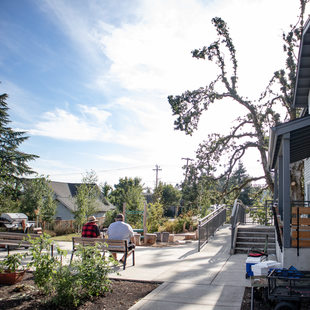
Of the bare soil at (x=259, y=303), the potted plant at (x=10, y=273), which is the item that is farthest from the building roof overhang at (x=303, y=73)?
the potted plant at (x=10, y=273)

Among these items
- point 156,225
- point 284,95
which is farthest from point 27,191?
point 284,95

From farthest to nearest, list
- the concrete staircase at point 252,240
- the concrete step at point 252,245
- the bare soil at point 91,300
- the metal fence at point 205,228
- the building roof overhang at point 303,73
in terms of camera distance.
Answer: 1. the metal fence at point 205,228
2. the concrete step at point 252,245
3. the concrete staircase at point 252,240
4. the building roof overhang at point 303,73
5. the bare soil at point 91,300

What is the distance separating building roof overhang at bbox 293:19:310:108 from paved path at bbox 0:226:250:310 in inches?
272

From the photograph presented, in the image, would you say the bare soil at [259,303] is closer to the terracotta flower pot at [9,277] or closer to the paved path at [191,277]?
the paved path at [191,277]

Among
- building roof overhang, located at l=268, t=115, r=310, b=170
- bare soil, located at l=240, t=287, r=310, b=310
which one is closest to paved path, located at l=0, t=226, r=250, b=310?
bare soil, located at l=240, t=287, r=310, b=310

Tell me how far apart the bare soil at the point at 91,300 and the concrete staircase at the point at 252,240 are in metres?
6.08

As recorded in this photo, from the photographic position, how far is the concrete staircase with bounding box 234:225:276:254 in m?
12.5

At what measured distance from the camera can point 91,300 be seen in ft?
20.5

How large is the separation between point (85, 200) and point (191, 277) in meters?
14.0

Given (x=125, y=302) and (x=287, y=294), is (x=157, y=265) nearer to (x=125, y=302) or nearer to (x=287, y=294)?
(x=125, y=302)

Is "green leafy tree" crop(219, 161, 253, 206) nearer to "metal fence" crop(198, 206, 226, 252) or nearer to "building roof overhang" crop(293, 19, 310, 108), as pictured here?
"metal fence" crop(198, 206, 226, 252)

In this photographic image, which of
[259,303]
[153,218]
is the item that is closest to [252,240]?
[259,303]

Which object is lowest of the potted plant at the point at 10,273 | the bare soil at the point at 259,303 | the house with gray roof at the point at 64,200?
the bare soil at the point at 259,303

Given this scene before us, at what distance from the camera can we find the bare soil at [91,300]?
5988 millimetres
